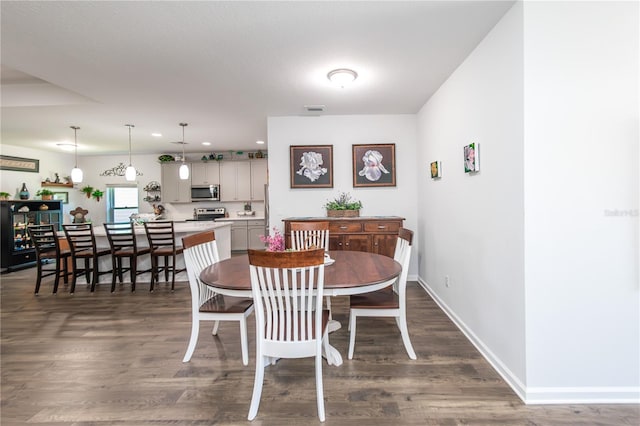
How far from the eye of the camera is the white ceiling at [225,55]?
202 centimetres

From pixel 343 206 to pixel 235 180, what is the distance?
3883 mm

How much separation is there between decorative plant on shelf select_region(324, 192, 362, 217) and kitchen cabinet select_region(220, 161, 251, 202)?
137 inches

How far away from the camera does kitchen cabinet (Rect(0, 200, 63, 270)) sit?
18.3 ft

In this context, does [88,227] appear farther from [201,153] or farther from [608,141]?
[608,141]

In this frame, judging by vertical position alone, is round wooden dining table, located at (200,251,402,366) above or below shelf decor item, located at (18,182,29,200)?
below

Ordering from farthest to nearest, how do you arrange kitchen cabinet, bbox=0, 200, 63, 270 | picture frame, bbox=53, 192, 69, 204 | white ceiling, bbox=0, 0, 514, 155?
1. picture frame, bbox=53, 192, 69, 204
2. kitchen cabinet, bbox=0, 200, 63, 270
3. white ceiling, bbox=0, 0, 514, 155

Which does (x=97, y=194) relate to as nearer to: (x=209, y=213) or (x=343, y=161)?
(x=209, y=213)

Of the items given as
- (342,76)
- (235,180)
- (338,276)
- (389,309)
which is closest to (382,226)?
(389,309)

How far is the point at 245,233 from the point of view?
7.28 metres

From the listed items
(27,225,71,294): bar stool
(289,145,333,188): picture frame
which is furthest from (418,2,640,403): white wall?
(27,225,71,294): bar stool

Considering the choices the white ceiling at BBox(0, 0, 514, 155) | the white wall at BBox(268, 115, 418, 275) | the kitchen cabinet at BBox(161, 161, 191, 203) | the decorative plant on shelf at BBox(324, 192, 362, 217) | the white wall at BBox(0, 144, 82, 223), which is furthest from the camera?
the kitchen cabinet at BBox(161, 161, 191, 203)

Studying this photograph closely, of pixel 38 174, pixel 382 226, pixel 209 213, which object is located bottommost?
pixel 382 226

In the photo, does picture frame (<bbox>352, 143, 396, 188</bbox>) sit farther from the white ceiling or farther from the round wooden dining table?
the round wooden dining table

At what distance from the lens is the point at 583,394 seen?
183 centimetres
